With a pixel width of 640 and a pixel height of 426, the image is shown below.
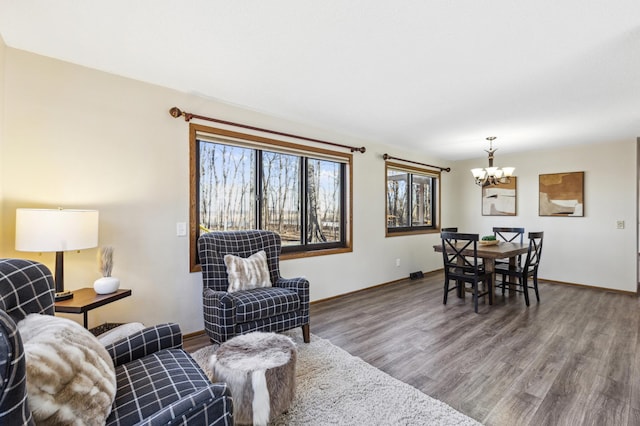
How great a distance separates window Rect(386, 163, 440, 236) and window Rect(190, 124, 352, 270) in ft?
3.63

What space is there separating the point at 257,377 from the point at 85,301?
132cm

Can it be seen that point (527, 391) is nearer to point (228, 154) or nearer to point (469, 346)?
point (469, 346)

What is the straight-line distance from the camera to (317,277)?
3865mm

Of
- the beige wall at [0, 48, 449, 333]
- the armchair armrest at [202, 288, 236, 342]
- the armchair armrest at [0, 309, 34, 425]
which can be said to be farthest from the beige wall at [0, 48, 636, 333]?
the armchair armrest at [0, 309, 34, 425]

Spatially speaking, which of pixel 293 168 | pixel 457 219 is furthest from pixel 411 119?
pixel 457 219

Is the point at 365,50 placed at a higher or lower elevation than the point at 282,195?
higher

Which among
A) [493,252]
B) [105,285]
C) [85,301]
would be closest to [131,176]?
[105,285]

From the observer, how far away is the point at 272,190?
360cm

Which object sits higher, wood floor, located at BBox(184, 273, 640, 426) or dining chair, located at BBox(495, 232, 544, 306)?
dining chair, located at BBox(495, 232, 544, 306)

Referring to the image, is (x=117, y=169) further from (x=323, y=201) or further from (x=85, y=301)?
(x=323, y=201)

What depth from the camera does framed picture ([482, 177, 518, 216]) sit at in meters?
5.49

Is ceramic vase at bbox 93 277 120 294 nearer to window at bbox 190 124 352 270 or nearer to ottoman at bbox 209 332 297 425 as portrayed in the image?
window at bbox 190 124 352 270

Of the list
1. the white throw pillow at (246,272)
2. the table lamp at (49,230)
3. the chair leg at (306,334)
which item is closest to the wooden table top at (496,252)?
the chair leg at (306,334)

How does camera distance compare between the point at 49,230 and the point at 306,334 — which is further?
the point at 306,334
